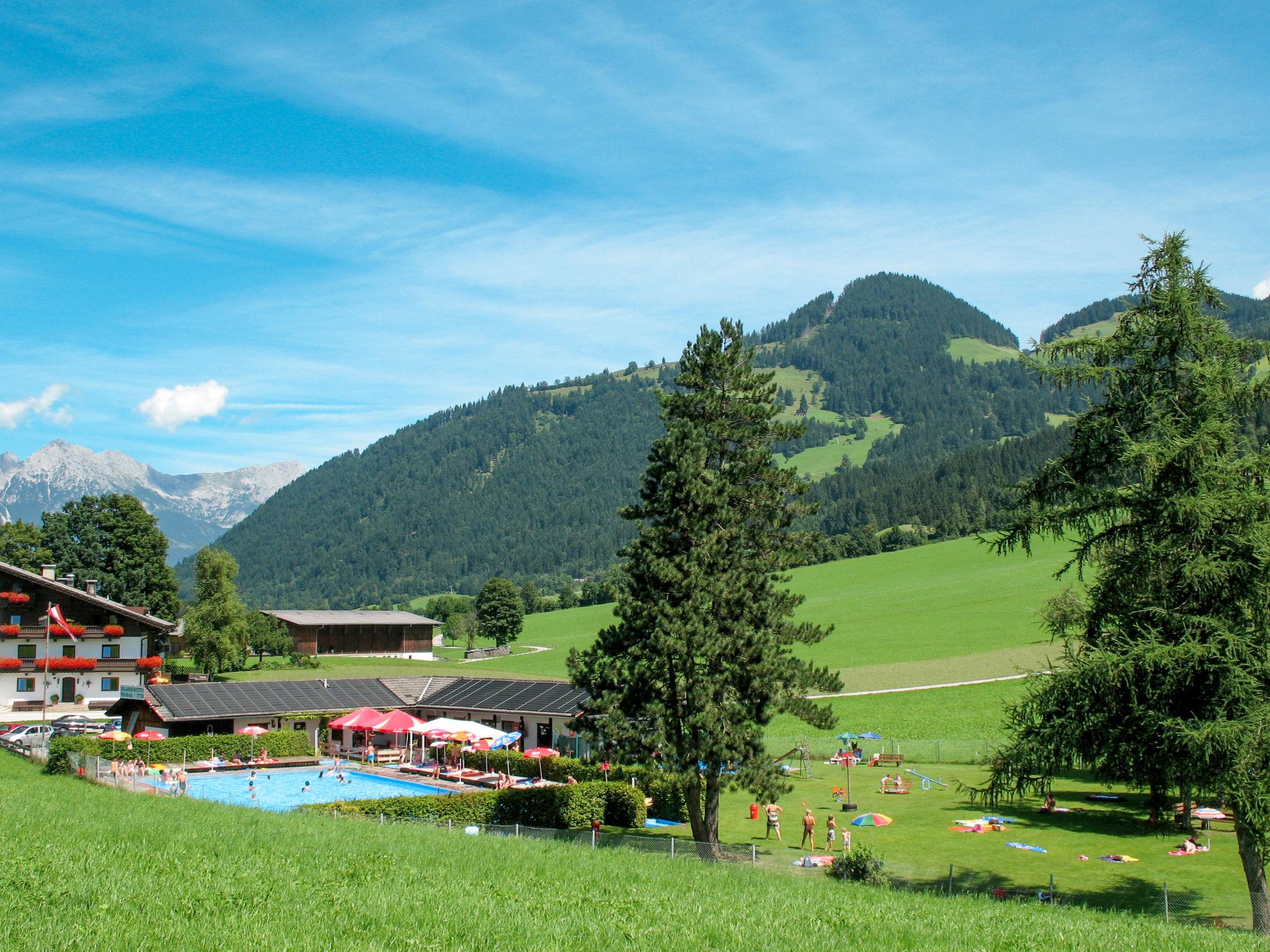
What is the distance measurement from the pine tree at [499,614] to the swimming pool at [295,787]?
7491 centimetres

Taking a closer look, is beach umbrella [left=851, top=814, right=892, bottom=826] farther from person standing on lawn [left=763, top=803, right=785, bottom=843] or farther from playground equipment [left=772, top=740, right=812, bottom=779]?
playground equipment [left=772, top=740, right=812, bottom=779]

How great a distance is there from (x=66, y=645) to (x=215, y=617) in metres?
10.1

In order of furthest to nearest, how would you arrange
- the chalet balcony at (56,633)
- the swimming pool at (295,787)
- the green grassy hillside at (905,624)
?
the green grassy hillside at (905,624) → the chalet balcony at (56,633) → the swimming pool at (295,787)

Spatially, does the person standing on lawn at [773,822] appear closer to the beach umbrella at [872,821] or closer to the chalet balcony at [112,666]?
the beach umbrella at [872,821]

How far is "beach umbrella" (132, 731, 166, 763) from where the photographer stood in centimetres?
4116

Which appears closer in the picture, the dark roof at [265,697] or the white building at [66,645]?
the dark roof at [265,697]

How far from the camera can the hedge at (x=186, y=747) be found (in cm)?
3559

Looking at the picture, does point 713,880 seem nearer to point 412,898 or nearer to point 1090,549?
point 412,898

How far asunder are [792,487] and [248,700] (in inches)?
1267

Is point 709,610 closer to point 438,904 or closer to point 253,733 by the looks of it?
point 438,904

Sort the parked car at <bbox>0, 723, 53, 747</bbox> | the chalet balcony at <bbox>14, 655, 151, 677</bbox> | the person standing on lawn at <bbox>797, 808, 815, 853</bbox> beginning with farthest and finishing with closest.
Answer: the chalet balcony at <bbox>14, 655, 151, 677</bbox>, the parked car at <bbox>0, 723, 53, 747</bbox>, the person standing on lawn at <bbox>797, 808, 815, 853</bbox>

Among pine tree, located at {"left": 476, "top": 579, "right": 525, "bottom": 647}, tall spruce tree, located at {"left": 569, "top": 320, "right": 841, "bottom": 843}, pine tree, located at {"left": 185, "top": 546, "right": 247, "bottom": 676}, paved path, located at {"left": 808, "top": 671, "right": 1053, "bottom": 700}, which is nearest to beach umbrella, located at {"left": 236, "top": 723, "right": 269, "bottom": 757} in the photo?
tall spruce tree, located at {"left": 569, "top": 320, "right": 841, "bottom": 843}

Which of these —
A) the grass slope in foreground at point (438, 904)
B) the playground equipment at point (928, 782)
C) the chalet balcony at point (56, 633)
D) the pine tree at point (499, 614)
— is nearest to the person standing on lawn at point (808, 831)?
the grass slope in foreground at point (438, 904)

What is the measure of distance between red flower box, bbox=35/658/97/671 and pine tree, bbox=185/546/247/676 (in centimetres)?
826
